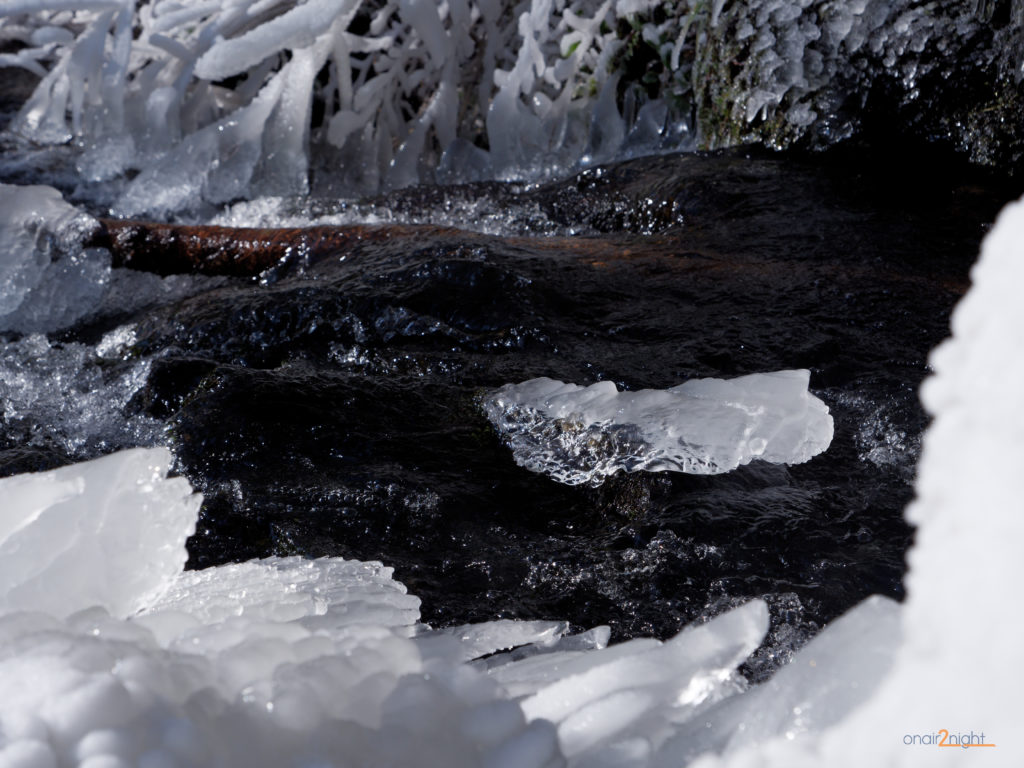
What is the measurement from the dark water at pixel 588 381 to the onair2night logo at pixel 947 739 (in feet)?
2.86

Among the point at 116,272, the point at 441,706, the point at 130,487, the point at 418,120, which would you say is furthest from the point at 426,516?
the point at 418,120

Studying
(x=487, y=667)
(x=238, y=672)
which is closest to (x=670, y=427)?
(x=487, y=667)

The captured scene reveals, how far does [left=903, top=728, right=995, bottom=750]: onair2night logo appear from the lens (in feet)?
1.70

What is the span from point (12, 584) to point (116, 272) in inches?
112

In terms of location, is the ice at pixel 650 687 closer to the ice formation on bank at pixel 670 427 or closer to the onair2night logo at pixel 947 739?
the onair2night logo at pixel 947 739

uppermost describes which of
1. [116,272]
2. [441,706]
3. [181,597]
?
[441,706]

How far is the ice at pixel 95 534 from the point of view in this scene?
37.4 inches

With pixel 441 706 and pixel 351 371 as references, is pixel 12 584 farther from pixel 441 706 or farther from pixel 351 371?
pixel 351 371

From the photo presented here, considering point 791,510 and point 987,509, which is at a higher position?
point 987,509

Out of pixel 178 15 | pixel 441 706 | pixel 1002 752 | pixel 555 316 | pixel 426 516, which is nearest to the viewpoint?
pixel 1002 752

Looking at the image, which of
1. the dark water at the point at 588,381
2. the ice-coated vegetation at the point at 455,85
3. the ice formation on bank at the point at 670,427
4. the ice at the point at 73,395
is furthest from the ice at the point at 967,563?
the ice-coated vegetation at the point at 455,85

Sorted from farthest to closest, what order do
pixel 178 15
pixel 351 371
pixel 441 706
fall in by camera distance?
pixel 178 15 → pixel 351 371 → pixel 441 706

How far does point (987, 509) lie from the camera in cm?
53

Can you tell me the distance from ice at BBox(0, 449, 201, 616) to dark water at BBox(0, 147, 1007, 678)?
665 mm
